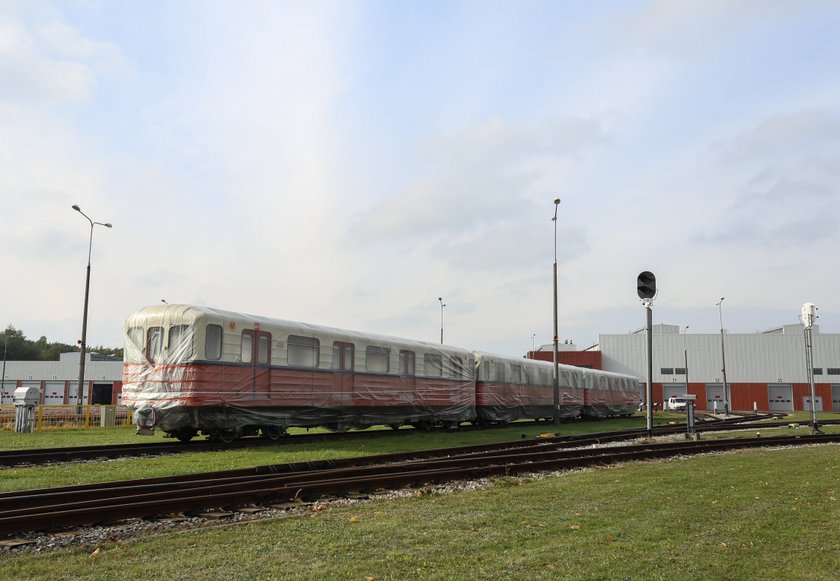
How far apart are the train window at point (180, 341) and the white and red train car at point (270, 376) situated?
0.08 ft

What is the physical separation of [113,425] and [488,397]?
1552 centimetres

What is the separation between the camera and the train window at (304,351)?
1912 centimetres

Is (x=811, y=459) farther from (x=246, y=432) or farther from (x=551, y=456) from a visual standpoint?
(x=246, y=432)

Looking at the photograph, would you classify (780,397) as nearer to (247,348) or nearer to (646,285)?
(646,285)

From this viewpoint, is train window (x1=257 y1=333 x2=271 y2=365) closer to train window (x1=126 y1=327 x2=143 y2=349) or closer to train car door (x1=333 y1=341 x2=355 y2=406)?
train car door (x1=333 y1=341 x2=355 y2=406)

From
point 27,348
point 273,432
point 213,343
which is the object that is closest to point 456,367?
point 273,432

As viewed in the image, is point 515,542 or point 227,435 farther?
point 227,435

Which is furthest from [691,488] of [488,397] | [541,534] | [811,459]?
[488,397]

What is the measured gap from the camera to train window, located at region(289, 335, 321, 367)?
1912cm

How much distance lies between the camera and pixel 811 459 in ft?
48.8

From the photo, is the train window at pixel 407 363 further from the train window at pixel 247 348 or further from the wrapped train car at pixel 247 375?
A: the train window at pixel 247 348

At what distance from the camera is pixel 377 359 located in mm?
22281

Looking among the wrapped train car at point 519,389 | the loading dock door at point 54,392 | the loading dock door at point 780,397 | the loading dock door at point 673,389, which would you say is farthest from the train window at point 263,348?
the loading dock door at point 780,397

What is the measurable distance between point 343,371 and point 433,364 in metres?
5.43
